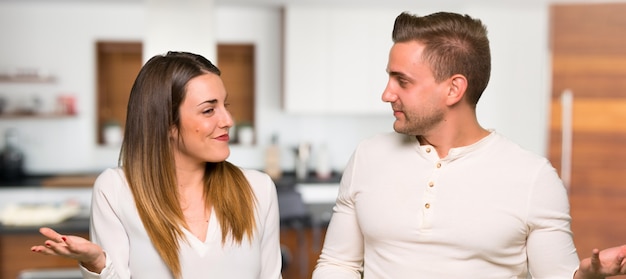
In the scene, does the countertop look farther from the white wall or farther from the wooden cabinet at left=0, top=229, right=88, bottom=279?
the white wall

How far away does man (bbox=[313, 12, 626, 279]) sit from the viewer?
181 centimetres

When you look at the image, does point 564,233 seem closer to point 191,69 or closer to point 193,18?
point 191,69

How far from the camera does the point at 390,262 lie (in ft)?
6.23

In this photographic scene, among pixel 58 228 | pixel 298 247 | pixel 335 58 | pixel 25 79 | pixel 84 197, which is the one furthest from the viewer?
pixel 335 58

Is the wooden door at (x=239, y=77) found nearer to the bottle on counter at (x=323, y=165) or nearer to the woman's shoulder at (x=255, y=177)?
the bottle on counter at (x=323, y=165)

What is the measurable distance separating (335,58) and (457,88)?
4281 millimetres

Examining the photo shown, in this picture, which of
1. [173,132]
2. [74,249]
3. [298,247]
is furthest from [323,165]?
[74,249]

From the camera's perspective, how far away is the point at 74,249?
1.63 meters

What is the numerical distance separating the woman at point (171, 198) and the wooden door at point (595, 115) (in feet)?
12.6

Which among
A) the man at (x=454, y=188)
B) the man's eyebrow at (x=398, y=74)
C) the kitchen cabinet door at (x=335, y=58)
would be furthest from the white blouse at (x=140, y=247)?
the kitchen cabinet door at (x=335, y=58)

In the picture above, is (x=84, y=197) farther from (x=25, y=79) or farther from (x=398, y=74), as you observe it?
(x=398, y=74)

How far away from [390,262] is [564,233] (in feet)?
1.39

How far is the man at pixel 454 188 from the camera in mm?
1811

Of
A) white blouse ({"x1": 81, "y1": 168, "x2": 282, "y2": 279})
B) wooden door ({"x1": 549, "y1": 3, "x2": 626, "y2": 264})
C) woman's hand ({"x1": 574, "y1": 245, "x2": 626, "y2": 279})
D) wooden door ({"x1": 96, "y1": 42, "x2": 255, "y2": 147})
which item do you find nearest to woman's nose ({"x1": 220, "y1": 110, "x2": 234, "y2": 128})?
white blouse ({"x1": 81, "y1": 168, "x2": 282, "y2": 279})
